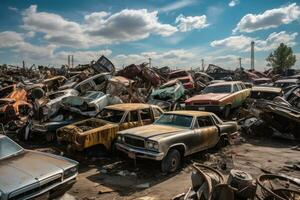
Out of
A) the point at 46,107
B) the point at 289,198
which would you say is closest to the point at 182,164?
the point at 289,198

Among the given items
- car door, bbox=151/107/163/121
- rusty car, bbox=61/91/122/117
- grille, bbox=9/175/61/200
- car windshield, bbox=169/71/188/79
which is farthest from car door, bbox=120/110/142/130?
car windshield, bbox=169/71/188/79

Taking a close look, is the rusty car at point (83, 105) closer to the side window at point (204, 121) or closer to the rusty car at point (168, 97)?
the rusty car at point (168, 97)

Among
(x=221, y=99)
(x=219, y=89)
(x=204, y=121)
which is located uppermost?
(x=219, y=89)

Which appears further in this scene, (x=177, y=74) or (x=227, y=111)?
(x=177, y=74)

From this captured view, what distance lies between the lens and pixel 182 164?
8.19 m

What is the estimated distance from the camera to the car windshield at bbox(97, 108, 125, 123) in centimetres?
925

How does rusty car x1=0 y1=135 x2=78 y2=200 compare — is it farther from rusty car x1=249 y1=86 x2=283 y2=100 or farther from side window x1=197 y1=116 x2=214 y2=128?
rusty car x1=249 y1=86 x2=283 y2=100

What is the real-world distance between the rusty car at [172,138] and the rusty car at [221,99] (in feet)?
12.2

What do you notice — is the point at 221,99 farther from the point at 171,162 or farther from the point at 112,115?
the point at 171,162

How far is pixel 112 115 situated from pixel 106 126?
918 mm

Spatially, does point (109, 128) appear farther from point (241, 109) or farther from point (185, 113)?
point (241, 109)

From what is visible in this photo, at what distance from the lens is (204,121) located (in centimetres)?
898

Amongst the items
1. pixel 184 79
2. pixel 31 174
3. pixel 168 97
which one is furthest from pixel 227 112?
pixel 31 174

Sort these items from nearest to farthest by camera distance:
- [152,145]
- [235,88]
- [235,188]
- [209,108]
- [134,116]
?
[235,188] < [152,145] < [134,116] < [209,108] < [235,88]
